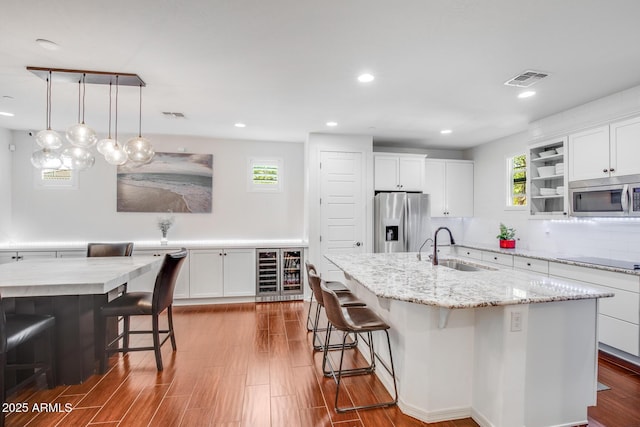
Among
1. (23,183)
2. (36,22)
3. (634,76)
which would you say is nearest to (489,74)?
(634,76)

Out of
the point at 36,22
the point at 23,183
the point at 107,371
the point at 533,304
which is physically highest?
the point at 36,22

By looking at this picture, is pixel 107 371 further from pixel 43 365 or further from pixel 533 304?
pixel 533 304

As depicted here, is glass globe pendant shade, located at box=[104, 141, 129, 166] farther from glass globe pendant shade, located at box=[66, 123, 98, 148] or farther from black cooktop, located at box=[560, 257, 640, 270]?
black cooktop, located at box=[560, 257, 640, 270]

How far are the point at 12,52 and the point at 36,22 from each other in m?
0.65

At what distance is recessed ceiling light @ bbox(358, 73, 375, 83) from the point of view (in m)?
2.74

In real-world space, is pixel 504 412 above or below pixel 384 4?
below

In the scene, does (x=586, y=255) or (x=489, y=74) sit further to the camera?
(x=586, y=255)

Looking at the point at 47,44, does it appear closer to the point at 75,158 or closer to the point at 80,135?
the point at 80,135

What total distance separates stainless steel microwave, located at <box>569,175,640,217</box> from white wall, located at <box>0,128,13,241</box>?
757 centimetres

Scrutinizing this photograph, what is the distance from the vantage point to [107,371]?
2.69 metres

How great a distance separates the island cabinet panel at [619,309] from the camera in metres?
2.73

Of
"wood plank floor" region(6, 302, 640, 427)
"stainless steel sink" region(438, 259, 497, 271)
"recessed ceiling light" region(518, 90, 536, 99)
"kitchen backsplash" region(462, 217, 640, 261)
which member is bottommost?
"wood plank floor" region(6, 302, 640, 427)

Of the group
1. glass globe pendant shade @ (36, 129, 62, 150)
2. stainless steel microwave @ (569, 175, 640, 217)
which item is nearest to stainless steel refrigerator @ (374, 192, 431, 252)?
stainless steel microwave @ (569, 175, 640, 217)

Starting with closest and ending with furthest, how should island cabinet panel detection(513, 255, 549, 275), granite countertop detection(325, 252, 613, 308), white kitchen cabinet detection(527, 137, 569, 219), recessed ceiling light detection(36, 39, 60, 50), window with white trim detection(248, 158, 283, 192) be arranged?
granite countertop detection(325, 252, 613, 308)
recessed ceiling light detection(36, 39, 60, 50)
island cabinet panel detection(513, 255, 549, 275)
white kitchen cabinet detection(527, 137, 569, 219)
window with white trim detection(248, 158, 283, 192)
